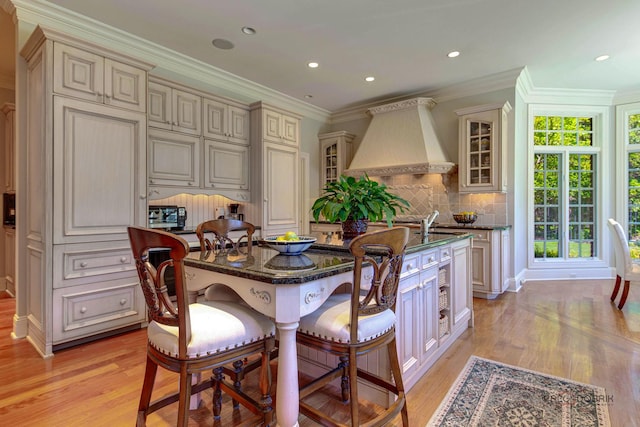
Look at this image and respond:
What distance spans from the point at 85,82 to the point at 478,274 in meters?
4.52

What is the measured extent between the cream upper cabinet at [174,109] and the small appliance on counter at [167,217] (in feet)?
2.84

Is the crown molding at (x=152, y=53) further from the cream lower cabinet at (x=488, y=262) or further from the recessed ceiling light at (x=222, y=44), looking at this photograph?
the cream lower cabinet at (x=488, y=262)

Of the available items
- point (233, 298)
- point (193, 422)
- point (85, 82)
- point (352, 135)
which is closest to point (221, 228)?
point (233, 298)

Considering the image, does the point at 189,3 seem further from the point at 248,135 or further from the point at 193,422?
the point at 193,422

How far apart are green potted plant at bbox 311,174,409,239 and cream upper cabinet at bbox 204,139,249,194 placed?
216cm

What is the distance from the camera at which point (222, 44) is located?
3686 millimetres

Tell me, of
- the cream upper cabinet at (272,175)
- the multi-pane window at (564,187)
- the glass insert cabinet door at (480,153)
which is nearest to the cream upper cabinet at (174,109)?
the cream upper cabinet at (272,175)

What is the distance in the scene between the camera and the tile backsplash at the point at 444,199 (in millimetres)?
4703

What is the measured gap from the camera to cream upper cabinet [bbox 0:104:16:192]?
4375mm

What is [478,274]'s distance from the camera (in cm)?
423

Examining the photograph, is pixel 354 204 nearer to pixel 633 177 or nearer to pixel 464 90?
pixel 464 90

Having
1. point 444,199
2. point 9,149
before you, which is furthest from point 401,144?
point 9,149

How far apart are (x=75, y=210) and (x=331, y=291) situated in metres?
2.35

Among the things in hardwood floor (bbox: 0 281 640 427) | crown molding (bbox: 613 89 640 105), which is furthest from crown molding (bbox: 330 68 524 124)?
hardwood floor (bbox: 0 281 640 427)
